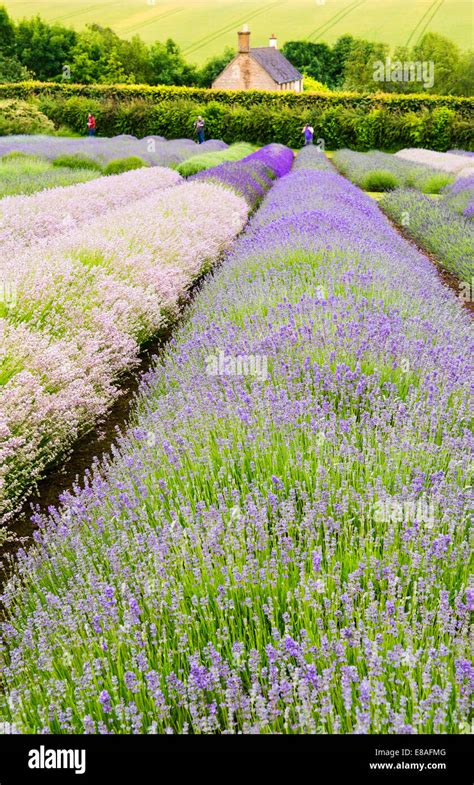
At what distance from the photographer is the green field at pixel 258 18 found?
280ft

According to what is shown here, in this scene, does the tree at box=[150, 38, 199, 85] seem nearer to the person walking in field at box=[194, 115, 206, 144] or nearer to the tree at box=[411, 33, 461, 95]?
the tree at box=[411, 33, 461, 95]

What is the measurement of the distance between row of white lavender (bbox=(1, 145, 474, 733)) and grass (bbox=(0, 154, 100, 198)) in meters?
9.76

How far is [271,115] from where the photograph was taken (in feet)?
114

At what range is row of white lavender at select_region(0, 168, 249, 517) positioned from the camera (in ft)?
12.3

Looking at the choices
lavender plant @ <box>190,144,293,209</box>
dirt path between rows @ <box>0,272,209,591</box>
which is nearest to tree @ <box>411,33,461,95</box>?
lavender plant @ <box>190,144,293,209</box>

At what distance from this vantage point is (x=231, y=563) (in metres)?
2.08

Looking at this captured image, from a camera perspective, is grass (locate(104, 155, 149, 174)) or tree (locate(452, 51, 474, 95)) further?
tree (locate(452, 51, 474, 95))

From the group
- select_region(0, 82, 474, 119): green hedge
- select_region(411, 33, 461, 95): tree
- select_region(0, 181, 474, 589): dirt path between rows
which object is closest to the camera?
select_region(0, 181, 474, 589): dirt path between rows

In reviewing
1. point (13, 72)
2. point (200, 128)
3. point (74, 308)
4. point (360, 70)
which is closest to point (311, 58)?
point (360, 70)

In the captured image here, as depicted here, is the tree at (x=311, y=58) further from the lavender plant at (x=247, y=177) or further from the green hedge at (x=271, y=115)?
the lavender plant at (x=247, y=177)

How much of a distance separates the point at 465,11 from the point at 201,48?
3357 centimetres

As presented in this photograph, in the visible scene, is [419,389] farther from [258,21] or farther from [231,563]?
[258,21]

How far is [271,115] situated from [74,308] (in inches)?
1284

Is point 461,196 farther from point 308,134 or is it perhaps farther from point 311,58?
point 311,58
